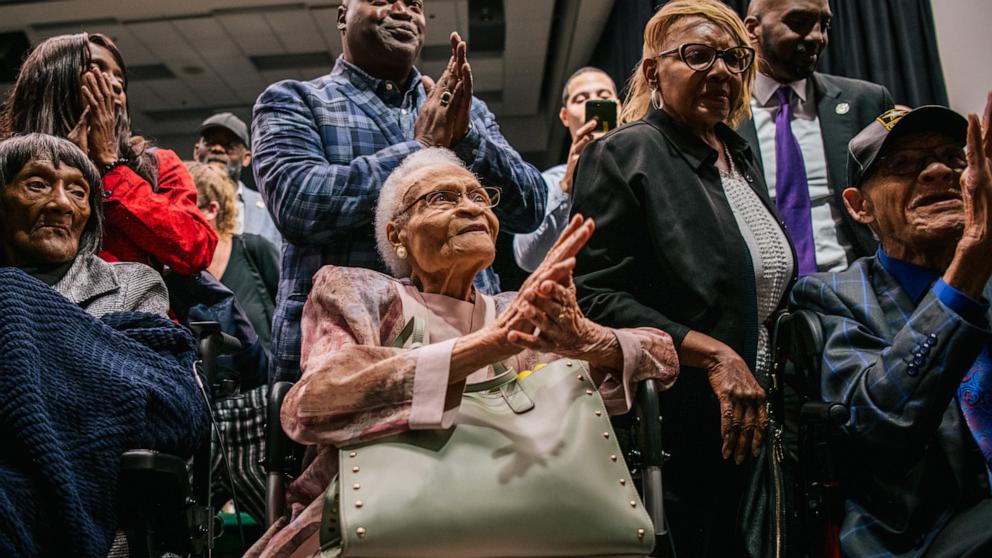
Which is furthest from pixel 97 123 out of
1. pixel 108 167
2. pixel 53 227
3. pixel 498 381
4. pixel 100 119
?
pixel 498 381

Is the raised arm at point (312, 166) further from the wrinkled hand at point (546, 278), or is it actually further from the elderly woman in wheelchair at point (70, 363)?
the wrinkled hand at point (546, 278)

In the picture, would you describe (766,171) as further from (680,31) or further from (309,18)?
(309,18)

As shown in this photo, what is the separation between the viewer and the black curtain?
3949mm

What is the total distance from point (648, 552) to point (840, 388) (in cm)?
52

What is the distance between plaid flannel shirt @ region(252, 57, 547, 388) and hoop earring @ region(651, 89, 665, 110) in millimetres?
353

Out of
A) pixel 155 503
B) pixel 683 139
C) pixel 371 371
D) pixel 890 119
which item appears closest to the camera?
pixel 371 371

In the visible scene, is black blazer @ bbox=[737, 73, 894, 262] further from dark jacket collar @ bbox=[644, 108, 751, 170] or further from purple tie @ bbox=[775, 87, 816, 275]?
dark jacket collar @ bbox=[644, 108, 751, 170]

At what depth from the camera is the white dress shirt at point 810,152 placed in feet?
8.84

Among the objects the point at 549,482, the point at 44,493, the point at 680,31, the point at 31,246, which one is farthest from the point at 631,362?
the point at 31,246

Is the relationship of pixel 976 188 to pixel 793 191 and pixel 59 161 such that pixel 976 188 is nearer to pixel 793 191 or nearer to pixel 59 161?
pixel 793 191

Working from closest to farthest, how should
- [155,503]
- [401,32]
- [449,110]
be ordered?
[155,503] → [449,110] → [401,32]

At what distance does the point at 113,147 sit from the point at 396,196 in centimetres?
84

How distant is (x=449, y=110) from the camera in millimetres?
A: 2447

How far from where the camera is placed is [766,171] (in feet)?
9.25
